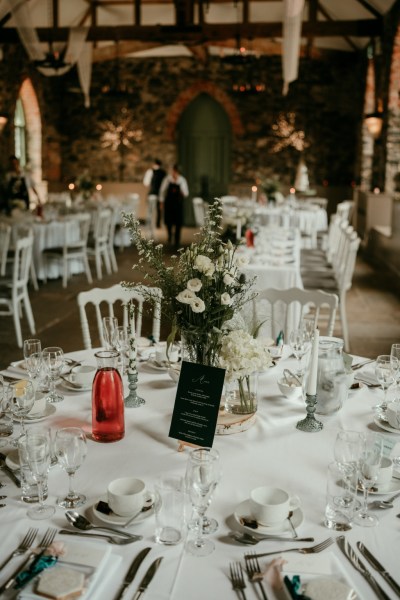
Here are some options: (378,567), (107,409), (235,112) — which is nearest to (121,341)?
(107,409)

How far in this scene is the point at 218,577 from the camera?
1361 mm

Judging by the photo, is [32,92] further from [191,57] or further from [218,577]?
[218,577]

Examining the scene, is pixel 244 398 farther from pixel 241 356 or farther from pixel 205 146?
pixel 205 146

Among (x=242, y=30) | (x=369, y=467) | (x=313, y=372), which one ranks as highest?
(x=242, y=30)

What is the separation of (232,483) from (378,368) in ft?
2.74

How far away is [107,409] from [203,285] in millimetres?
483

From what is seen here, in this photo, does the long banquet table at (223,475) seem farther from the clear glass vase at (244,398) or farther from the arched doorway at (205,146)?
the arched doorway at (205,146)

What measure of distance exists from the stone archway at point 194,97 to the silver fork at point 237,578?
13.9 meters

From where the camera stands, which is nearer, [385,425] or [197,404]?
[197,404]

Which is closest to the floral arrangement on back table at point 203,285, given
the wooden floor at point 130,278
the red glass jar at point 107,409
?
the red glass jar at point 107,409

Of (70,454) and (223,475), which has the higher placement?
(70,454)

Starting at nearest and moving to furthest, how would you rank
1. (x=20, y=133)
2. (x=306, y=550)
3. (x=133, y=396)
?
(x=306, y=550), (x=133, y=396), (x=20, y=133)

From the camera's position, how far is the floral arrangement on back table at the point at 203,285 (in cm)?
196

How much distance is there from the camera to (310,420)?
2.11 metres
